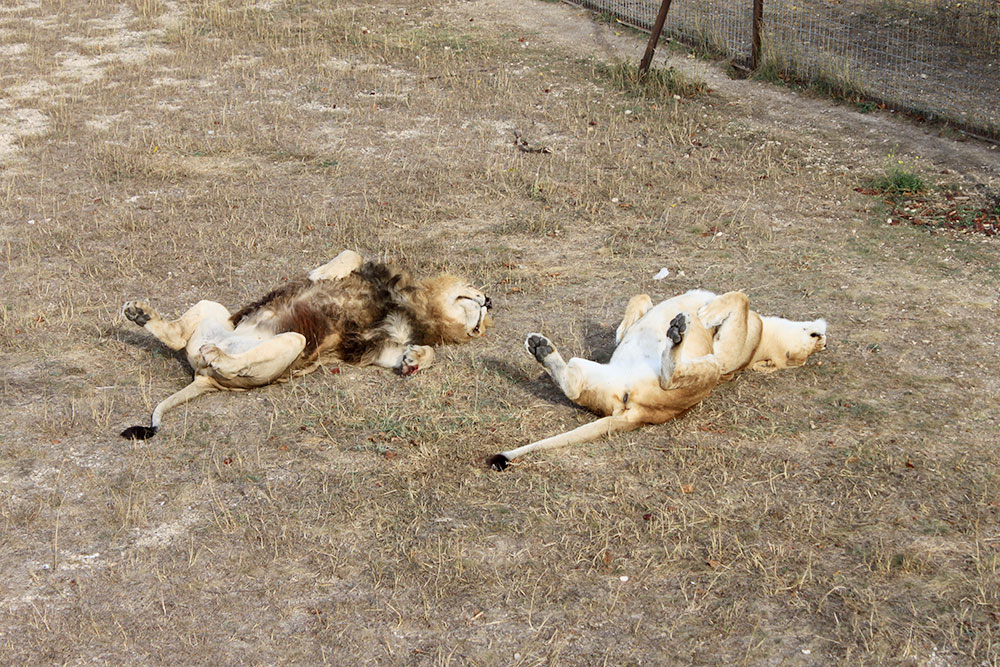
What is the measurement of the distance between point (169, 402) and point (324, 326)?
1.00 m

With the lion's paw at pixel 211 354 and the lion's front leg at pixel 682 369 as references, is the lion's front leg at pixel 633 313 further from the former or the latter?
the lion's paw at pixel 211 354

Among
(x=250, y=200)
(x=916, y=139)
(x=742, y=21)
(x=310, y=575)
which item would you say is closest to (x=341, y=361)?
(x=310, y=575)

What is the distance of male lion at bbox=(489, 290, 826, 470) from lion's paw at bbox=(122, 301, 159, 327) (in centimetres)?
223

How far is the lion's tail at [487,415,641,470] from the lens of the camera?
17.3 feet

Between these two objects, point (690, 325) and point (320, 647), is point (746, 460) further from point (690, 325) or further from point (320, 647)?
point (320, 647)

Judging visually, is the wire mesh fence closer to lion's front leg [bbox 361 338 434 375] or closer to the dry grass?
the dry grass

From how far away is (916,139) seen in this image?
32.9 feet

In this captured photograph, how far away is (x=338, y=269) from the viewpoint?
6.70 m

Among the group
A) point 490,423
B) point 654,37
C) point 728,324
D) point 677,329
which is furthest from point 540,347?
point 654,37

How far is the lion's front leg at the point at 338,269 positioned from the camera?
665 centimetres

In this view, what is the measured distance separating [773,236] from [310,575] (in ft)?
16.1

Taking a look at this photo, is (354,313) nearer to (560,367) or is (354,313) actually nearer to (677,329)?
(560,367)

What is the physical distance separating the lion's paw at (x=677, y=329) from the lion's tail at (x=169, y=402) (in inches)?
101

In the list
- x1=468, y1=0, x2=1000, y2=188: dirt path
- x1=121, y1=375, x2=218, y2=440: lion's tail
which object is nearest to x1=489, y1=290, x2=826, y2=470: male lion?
x1=121, y1=375, x2=218, y2=440: lion's tail
